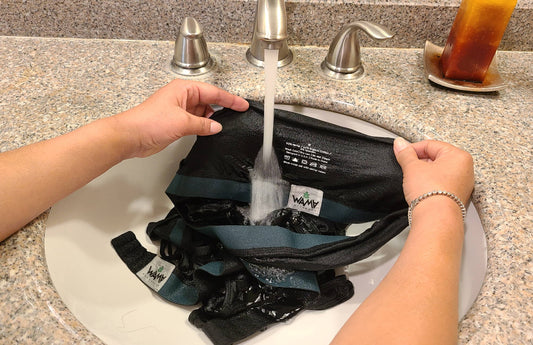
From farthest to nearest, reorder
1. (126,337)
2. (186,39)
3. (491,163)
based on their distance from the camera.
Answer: (186,39) → (491,163) → (126,337)

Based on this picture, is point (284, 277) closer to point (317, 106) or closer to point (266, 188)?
point (266, 188)

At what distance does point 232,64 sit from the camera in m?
0.76

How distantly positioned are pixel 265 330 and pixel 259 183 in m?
0.25

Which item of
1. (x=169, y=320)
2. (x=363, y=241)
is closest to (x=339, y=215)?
(x=363, y=241)

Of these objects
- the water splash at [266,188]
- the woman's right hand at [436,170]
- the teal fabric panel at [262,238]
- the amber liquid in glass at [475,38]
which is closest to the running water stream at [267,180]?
the water splash at [266,188]

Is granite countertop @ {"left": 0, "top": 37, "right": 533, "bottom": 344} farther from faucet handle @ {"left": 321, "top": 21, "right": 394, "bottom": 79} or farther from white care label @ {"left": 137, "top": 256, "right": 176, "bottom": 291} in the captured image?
white care label @ {"left": 137, "top": 256, "right": 176, "bottom": 291}

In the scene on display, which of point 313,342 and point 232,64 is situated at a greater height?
point 232,64

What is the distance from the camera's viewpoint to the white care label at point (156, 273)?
0.58 meters

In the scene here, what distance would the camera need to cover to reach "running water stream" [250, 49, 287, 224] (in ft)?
2.04

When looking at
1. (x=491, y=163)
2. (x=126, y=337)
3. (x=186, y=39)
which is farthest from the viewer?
(x=186, y=39)

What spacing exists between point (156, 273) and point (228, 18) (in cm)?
51

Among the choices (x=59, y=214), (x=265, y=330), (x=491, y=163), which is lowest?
(x=265, y=330)

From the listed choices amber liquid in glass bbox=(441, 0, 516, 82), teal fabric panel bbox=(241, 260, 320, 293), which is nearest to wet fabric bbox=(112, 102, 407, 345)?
teal fabric panel bbox=(241, 260, 320, 293)

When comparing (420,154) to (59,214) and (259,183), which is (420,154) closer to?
(259,183)
